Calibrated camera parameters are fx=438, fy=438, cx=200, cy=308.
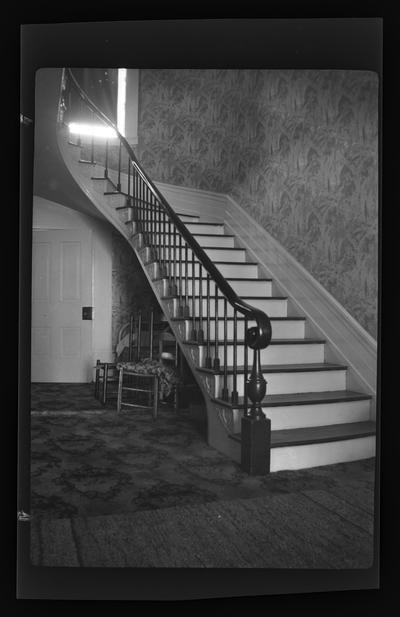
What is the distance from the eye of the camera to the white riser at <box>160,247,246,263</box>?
1.37 meters

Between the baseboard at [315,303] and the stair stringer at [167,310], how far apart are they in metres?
0.35

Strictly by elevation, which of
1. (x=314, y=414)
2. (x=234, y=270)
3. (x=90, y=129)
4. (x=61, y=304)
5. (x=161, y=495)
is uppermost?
(x=90, y=129)

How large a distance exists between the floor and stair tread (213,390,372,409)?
18cm

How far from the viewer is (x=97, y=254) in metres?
1.24

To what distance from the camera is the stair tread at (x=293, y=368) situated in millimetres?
1250

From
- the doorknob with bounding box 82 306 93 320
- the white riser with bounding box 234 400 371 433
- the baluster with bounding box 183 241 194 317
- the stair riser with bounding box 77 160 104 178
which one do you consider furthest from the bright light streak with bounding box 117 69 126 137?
the white riser with bounding box 234 400 371 433

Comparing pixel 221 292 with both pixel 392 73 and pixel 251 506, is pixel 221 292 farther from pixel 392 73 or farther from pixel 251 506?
pixel 392 73

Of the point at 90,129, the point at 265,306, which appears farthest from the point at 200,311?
the point at 90,129

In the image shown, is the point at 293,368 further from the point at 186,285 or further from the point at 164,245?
the point at 164,245

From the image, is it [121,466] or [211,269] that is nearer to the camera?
[121,466]

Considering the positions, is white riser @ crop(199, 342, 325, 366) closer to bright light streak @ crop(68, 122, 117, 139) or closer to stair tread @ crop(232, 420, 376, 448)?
stair tread @ crop(232, 420, 376, 448)

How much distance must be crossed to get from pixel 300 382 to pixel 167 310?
1.41 feet
